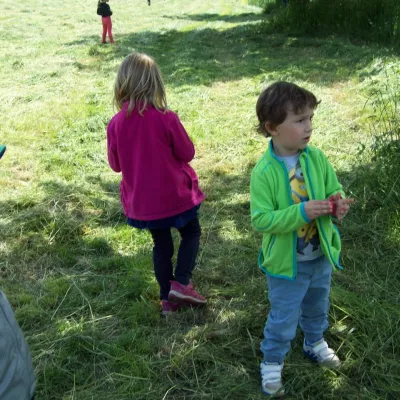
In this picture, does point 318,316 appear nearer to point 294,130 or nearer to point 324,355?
point 324,355

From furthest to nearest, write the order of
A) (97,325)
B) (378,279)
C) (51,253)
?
(51,253) < (378,279) < (97,325)

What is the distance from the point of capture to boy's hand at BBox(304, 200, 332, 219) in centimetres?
246

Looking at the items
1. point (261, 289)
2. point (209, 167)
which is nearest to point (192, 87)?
point (209, 167)

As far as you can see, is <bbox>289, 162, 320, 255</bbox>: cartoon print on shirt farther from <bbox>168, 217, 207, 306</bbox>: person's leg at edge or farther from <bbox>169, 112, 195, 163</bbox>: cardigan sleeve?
<bbox>168, 217, 207, 306</bbox>: person's leg at edge

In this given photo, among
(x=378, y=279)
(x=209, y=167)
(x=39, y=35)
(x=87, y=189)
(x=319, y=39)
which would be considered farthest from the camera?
(x=39, y=35)

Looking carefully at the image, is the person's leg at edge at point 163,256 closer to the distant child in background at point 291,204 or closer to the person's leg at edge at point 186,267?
the person's leg at edge at point 186,267

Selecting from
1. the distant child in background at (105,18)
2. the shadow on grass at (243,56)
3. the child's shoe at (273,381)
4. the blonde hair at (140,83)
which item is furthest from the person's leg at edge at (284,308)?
the distant child in background at (105,18)

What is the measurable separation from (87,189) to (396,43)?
8075mm

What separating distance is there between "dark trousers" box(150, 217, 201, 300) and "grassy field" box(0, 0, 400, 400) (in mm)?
231

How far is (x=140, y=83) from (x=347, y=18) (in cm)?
1134

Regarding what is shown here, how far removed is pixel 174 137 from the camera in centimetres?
331

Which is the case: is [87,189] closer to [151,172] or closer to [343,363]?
[151,172]

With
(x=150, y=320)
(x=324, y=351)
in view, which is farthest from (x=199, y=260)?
(x=324, y=351)

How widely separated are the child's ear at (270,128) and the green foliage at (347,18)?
9544mm
